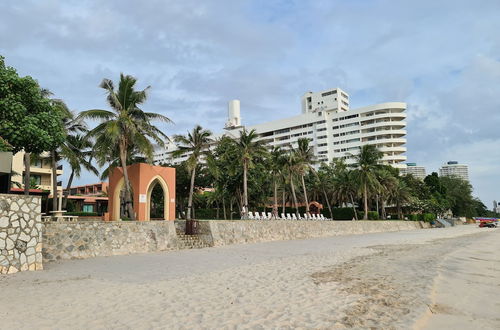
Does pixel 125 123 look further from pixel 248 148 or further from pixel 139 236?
pixel 248 148

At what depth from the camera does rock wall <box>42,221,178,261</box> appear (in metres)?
13.6

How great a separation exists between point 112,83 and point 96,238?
11234 millimetres

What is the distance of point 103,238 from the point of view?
15234mm

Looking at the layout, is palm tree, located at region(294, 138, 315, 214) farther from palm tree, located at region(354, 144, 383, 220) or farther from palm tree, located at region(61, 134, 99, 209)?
palm tree, located at region(61, 134, 99, 209)

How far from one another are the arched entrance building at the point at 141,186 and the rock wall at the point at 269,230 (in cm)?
493

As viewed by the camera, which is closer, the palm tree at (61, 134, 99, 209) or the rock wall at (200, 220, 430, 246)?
the rock wall at (200, 220, 430, 246)

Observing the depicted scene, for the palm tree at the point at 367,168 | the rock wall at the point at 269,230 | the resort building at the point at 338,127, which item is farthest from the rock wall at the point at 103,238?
the resort building at the point at 338,127

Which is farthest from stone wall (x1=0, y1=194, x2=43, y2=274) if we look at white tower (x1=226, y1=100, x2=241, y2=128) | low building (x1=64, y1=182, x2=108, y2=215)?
white tower (x1=226, y1=100, x2=241, y2=128)

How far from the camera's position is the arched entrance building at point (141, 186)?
75.2 feet

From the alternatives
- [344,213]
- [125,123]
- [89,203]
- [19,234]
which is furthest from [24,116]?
[344,213]

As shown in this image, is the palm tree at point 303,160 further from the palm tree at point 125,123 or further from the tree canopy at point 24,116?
the tree canopy at point 24,116

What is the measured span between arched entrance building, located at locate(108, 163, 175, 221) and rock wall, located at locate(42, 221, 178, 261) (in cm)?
521

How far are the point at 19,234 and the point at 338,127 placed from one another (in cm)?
10181

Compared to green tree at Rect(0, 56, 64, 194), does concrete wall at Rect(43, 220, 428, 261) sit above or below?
below
